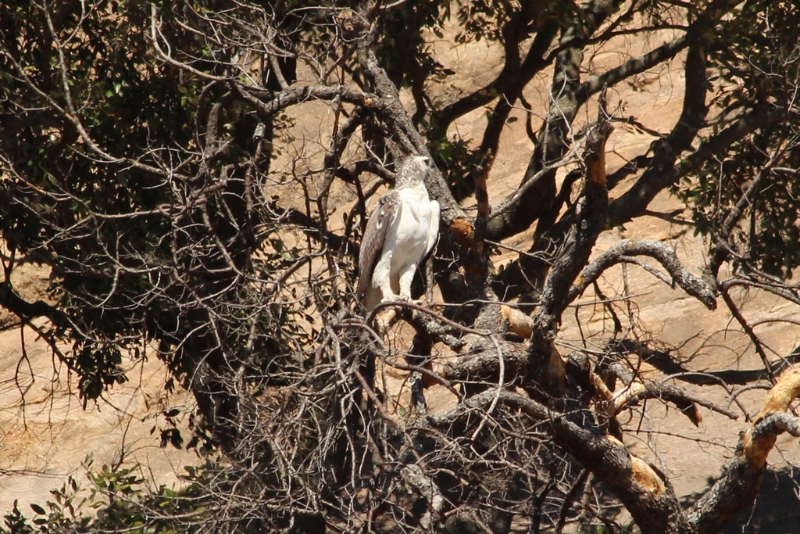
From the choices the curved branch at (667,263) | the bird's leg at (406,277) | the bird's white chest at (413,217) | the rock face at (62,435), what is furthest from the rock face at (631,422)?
the curved branch at (667,263)

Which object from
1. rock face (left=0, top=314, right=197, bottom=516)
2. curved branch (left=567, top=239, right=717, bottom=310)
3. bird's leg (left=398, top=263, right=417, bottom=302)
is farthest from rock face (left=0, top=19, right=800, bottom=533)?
curved branch (left=567, top=239, right=717, bottom=310)

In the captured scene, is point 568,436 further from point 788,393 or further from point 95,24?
point 95,24

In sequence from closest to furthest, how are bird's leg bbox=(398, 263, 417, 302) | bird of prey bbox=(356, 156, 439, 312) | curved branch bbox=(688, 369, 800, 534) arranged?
1. curved branch bbox=(688, 369, 800, 534)
2. bird of prey bbox=(356, 156, 439, 312)
3. bird's leg bbox=(398, 263, 417, 302)

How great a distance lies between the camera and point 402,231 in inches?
207

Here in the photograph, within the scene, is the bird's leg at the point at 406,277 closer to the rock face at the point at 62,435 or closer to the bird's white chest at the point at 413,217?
the bird's white chest at the point at 413,217

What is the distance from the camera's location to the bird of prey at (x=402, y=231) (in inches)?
206

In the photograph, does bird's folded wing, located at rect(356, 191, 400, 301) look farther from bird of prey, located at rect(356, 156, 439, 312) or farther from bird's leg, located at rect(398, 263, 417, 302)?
bird's leg, located at rect(398, 263, 417, 302)

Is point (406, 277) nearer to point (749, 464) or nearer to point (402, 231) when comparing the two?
point (402, 231)

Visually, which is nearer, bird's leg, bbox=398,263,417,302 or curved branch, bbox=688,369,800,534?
curved branch, bbox=688,369,800,534

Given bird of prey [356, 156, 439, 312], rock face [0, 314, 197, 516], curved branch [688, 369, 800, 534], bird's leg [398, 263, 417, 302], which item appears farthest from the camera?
rock face [0, 314, 197, 516]

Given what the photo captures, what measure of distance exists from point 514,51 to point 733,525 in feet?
15.5

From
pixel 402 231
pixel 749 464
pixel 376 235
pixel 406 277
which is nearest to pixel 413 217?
pixel 402 231

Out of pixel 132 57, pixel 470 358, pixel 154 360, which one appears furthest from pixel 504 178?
pixel 470 358

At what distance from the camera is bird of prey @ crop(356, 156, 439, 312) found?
524 centimetres
